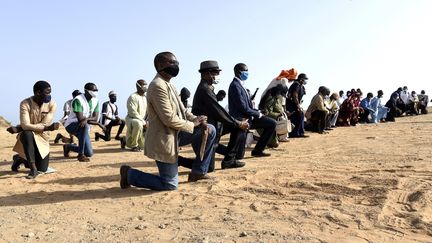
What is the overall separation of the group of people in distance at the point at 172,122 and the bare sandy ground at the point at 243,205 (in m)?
0.31

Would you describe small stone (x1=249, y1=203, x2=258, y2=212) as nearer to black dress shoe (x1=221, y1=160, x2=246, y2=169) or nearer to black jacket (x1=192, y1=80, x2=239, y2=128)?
black jacket (x1=192, y1=80, x2=239, y2=128)

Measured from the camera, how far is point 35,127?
6.64 m

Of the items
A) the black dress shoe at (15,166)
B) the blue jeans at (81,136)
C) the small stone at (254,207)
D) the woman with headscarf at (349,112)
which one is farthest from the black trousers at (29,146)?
the woman with headscarf at (349,112)

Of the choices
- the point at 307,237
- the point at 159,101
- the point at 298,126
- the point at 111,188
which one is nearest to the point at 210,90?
the point at 159,101

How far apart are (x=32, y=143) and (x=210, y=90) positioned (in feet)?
9.46

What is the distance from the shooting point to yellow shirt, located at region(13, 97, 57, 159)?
6633 mm

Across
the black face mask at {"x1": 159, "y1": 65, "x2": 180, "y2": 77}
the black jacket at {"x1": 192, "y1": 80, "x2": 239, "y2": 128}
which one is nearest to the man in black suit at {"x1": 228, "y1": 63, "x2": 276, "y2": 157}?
the black jacket at {"x1": 192, "y1": 80, "x2": 239, "y2": 128}

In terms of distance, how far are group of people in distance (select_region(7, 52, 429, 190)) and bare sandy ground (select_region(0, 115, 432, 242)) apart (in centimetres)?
31

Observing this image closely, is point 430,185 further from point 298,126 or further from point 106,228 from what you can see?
point 298,126

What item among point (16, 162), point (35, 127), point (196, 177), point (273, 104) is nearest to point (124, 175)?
point (196, 177)

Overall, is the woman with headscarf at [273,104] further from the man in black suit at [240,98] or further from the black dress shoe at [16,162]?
the black dress shoe at [16,162]

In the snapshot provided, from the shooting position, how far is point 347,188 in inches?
203

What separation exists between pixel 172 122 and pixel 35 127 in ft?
8.81

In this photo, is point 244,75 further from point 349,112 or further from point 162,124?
point 349,112
